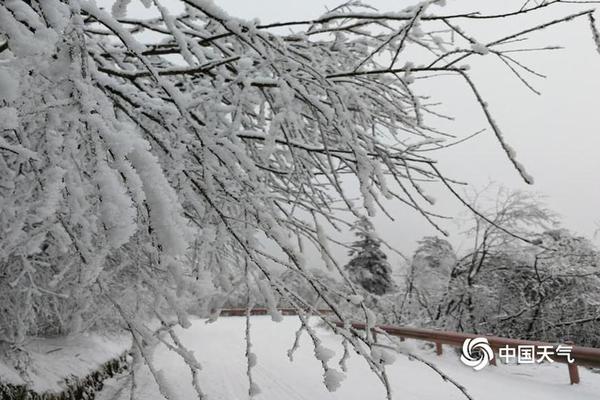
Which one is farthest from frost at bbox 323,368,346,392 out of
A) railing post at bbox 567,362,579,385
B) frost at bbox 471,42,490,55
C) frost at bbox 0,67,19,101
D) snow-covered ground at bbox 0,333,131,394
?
railing post at bbox 567,362,579,385

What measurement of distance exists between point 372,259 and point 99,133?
147 feet

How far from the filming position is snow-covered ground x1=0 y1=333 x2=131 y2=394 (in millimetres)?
4879

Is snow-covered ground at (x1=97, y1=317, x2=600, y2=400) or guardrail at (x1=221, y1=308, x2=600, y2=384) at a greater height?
guardrail at (x1=221, y1=308, x2=600, y2=384)

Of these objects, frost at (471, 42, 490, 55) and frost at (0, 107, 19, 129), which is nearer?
frost at (0, 107, 19, 129)

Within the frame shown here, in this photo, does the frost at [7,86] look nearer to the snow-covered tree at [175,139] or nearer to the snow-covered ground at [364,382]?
the snow-covered tree at [175,139]

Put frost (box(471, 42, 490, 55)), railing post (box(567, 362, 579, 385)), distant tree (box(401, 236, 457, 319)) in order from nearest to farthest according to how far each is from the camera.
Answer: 1. frost (box(471, 42, 490, 55))
2. railing post (box(567, 362, 579, 385))
3. distant tree (box(401, 236, 457, 319))

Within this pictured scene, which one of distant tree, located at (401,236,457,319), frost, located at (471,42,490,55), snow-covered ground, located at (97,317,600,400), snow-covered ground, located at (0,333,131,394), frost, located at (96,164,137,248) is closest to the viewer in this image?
frost, located at (96,164,137,248)

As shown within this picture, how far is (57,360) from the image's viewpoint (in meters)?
6.30

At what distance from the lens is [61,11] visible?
5.07 feet

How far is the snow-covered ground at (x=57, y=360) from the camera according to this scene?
488 centimetres

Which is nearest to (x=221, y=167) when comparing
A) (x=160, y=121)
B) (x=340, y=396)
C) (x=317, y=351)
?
(x=160, y=121)

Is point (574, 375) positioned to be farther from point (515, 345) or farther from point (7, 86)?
point (7, 86)

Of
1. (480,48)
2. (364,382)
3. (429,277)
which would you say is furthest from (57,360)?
(429,277)

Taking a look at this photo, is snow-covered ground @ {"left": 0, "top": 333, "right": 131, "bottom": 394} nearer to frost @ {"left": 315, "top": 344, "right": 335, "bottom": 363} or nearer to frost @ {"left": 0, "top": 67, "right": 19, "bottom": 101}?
frost @ {"left": 315, "top": 344, "right": 335, "bottom": 363}
